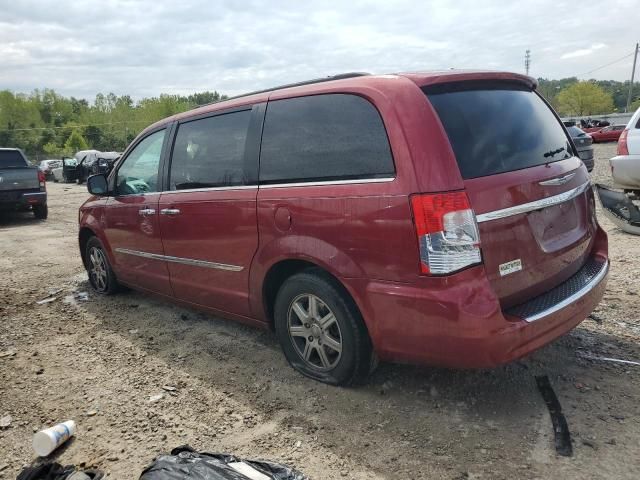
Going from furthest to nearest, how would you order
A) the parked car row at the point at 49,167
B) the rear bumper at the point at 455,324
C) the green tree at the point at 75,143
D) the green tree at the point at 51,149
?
1. the green tree at the point at 51,149
2. the green tree at the point at 75,143
3. the parked car row at the point at 49,167
4. the rear bumper at the point at 455,324

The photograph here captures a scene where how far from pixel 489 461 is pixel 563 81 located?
465ft

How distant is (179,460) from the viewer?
2.24 m

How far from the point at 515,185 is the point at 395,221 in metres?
0.68

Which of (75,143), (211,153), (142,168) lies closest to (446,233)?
(211,153)

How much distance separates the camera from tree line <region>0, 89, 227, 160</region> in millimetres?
80125

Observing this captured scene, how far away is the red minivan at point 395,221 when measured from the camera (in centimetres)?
258

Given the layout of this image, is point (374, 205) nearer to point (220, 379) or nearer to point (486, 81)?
point (486, 81)

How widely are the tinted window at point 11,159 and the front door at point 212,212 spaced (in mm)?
10066

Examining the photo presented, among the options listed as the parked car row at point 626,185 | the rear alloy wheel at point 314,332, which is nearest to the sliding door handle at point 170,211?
the rear alloy wheel at point 314,332

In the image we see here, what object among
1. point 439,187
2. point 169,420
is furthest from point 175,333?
point 439,187

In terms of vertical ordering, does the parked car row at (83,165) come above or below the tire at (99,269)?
above

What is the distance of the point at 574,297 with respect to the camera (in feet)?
9.57

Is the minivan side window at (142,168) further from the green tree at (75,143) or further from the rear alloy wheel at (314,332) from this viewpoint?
the green tree at (75,143)

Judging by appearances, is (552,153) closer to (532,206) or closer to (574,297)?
(532,206)
